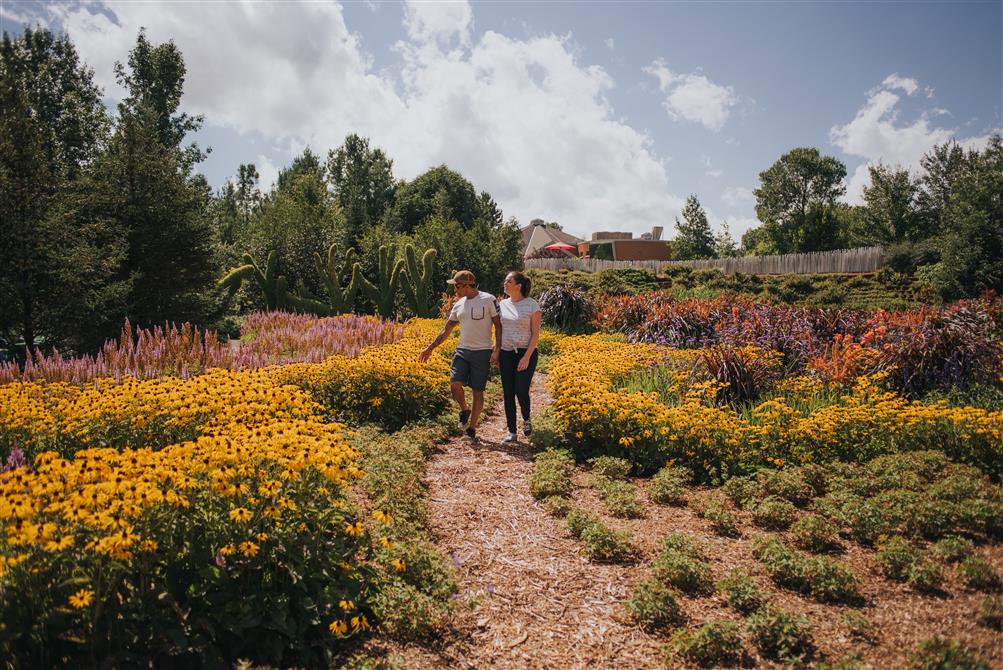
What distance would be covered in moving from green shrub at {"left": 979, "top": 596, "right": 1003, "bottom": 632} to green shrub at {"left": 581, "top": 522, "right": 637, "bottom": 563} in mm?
1794

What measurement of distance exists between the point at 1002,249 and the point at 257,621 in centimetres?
3153

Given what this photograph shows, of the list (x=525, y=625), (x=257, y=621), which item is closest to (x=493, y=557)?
(x=525, y=625)

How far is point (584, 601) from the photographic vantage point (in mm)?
3295

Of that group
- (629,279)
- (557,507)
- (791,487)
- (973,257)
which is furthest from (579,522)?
(973,257)

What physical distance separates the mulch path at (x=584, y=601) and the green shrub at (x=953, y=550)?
0.41 ft

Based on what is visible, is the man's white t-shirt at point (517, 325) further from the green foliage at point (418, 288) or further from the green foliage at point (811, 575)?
the green foliage at point (418, 288)

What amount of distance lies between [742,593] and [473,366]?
357 centimetres

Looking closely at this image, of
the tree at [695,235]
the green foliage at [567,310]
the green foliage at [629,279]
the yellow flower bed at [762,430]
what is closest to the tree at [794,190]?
the tree at [695,235]

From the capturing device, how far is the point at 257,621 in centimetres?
235

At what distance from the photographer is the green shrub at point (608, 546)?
3.70 m

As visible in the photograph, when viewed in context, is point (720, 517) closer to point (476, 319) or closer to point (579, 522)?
point (579, 522)

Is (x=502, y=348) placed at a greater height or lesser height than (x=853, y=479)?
greater

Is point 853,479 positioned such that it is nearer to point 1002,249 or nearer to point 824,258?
point 1002,249

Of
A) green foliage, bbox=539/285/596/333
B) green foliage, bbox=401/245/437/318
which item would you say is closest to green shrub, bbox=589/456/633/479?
green foliage, bbox=539/285/596/333
